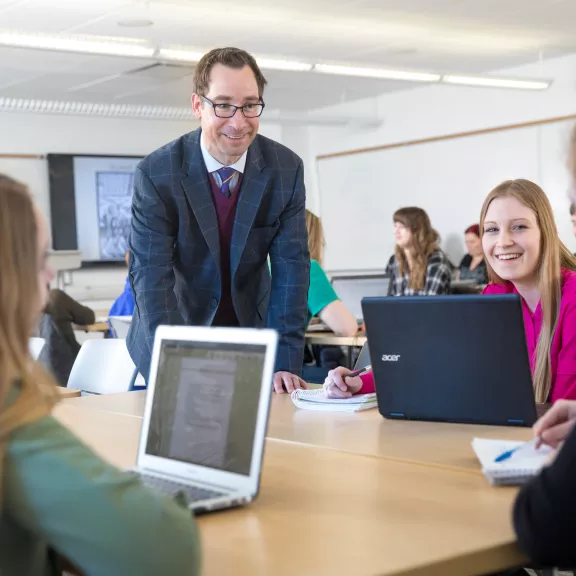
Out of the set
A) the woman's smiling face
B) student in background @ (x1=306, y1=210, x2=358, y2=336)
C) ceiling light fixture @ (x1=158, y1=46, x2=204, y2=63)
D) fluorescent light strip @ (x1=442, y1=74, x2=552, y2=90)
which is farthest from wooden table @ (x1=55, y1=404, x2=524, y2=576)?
fluorescent light strip @ (x1=442, y1=74, x2=552, y2=90)

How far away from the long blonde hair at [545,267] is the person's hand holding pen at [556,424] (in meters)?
0.73

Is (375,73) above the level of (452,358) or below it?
above

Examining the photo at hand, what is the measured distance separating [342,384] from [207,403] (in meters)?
0.91

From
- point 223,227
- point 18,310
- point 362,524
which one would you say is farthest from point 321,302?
point 18,310

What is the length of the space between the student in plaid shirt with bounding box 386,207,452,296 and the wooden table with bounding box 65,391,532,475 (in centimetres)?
486

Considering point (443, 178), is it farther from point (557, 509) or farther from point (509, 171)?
point (557, 509)

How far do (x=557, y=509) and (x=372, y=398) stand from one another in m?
1.15

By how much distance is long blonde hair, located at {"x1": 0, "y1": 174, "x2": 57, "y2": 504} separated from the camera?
96cm

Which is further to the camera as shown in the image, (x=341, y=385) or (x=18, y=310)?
(x=341, y=385)

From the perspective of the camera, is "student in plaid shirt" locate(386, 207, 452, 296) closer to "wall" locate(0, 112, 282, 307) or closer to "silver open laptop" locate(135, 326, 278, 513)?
"wall" locate(0, 112, 282, 307)

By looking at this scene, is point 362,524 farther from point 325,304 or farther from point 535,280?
point 325,304

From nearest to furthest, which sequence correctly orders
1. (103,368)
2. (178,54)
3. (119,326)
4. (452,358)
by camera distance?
(452,358) → (103,368) → (119,326) → (178,54)

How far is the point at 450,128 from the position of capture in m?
9.84

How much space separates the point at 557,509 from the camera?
1.12m
